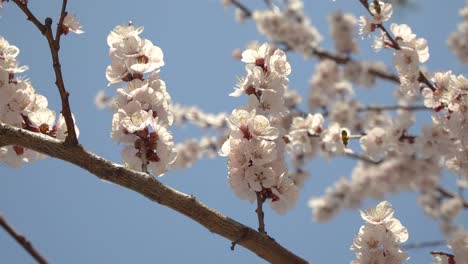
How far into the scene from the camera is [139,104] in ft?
6.73

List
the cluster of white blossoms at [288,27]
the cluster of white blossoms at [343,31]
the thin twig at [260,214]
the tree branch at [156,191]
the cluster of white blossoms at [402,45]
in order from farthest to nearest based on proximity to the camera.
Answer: the cluster of white blossoms at [343,31] → the cluster of white blossoms at [288,27] → the cluster of white blossoms at [402,45] → the thin twig at [260,214] → the tree branch at [156,191]

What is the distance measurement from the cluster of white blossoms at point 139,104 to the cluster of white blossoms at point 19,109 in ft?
1.17

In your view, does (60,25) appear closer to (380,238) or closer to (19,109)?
(19,109)

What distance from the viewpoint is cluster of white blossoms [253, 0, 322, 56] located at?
7.29 metres

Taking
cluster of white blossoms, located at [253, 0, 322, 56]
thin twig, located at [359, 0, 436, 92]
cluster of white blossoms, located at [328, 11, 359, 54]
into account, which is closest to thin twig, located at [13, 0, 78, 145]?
thin twig, located at [359, 0, 436, 92]

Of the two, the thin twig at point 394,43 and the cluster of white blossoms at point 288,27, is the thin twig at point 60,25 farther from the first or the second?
the cluster of white blossoms at point 288,27

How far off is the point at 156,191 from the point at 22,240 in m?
0.82

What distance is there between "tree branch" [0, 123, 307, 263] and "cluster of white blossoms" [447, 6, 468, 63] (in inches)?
229

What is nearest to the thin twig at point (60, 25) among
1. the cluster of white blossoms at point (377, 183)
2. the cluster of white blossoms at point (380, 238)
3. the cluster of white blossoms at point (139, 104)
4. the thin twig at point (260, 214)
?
the cluster of white blossoms at point (139, 104)

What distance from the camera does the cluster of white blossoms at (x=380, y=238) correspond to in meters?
2.21

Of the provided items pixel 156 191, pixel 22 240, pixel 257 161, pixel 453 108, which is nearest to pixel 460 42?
pixel 453 108

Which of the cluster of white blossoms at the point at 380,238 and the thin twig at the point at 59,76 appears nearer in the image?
the thin twig at the point at 59,76

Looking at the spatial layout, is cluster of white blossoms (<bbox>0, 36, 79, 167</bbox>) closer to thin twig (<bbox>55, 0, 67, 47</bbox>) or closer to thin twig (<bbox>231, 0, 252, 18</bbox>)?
thin twig (<bbox>55, 0, 67, 47</bbox>)

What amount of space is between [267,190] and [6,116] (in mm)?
1332
